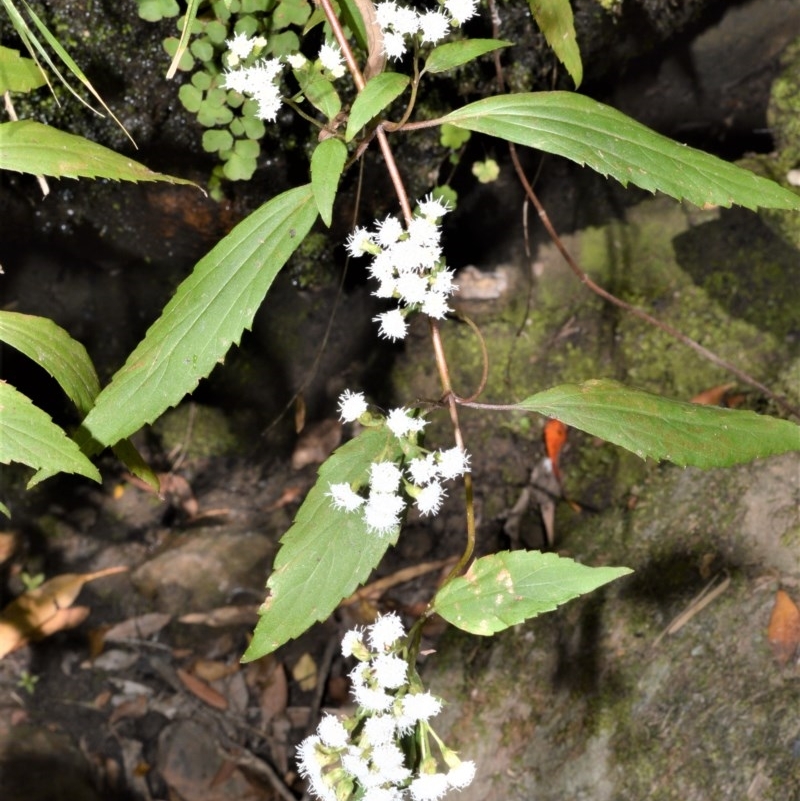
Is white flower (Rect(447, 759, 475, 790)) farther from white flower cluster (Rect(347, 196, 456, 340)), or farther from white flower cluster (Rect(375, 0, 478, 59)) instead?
white flower cluster (Rect(375, 0, 478, 59))

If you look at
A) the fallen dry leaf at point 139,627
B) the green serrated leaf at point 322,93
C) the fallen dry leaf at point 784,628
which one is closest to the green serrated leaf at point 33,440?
the green serrated leaf at point 322,93

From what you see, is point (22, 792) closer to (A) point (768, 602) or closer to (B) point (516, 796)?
(B) point (516, 796)

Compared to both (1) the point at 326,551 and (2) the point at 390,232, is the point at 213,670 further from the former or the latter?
(2) the point at 390,232

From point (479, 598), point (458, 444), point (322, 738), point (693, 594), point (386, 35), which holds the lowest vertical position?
point (693, 594)

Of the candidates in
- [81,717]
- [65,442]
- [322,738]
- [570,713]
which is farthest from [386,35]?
[81,717]

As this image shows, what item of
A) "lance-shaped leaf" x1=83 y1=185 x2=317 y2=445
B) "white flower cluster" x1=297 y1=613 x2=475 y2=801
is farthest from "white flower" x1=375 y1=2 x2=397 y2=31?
"white flower cluster" x1=297 y1=613 x2=475 y2=801

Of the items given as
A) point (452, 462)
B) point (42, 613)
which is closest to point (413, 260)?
point (452, 462)

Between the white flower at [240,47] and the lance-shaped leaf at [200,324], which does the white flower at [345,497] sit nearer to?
the lance-shaped leaf at [200,324]

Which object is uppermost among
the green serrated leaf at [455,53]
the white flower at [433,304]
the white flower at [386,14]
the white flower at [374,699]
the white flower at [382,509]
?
the white flower at [386,14]
